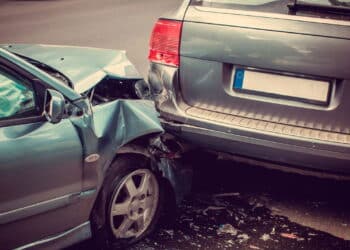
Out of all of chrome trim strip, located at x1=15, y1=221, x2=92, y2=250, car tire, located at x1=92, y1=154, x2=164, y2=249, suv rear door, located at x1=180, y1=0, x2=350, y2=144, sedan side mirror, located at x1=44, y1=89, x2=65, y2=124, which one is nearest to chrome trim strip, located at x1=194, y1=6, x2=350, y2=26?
suv rear door, located at x1=180, y1=0, x2=350, y2=144

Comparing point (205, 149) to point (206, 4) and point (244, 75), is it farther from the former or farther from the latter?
point (206, 4)

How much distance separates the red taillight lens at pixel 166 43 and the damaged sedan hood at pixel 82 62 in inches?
12.9

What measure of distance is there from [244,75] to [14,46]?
2138mm

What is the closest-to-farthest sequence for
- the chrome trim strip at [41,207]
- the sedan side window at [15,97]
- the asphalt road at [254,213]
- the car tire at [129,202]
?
the chrome trim strip at [41,207], the sedan side window at [15,97], the car tire at [129,202], the asphalt road at [254,213]

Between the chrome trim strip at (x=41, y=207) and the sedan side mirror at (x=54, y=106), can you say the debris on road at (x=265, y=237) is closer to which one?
the chrome trim strip at (x=41, y=207)

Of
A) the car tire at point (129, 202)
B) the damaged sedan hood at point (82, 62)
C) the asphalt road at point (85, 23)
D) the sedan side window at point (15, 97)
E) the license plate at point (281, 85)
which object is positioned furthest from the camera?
the asphalt road at point (85, 23)

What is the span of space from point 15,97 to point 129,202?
102 centimetres

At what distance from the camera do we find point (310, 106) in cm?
334

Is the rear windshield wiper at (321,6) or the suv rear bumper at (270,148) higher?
the rear windshield wiper at (321,6)

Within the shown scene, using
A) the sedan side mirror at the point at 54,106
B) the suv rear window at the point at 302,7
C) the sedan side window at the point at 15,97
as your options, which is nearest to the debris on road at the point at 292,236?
the suv rear window at the point at 302,7

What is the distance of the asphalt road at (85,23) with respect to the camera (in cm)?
946

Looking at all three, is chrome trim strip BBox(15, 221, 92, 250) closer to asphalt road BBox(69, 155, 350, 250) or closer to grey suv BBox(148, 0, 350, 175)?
asphalt road BBox(69, 155, 350, 250)

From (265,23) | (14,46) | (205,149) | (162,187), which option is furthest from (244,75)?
(14,46)

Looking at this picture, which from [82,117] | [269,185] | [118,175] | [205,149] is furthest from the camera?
[269,185]
